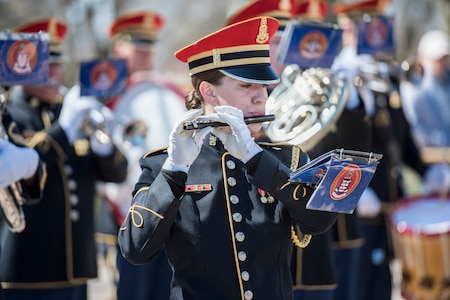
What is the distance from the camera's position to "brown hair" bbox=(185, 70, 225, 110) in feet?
14.6

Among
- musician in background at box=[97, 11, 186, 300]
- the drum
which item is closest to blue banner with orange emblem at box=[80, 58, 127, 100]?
musician in background at box=[97, 11, 186, 300]

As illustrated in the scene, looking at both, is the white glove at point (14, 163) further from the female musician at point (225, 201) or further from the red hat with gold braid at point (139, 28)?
the red hat with gold braid at point (139, 28)

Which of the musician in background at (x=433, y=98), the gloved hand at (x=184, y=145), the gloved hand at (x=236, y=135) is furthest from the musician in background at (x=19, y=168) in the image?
the musician in background at (x=433, y=98)

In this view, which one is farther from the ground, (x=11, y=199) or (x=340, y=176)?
(x=340, y=176)

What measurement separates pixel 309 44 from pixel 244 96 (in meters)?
1.77

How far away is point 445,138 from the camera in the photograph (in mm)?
10703

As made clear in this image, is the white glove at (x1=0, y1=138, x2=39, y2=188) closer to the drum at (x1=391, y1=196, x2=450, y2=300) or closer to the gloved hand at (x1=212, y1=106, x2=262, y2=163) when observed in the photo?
the gloved hand at (x1=212, y1=106, x2=262, y2=163)

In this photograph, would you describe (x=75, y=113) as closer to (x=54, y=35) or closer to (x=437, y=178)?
(x=54, y=35)

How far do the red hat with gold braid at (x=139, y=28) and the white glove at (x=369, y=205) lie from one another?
2057mm

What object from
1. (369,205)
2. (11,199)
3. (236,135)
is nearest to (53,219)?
(11,199)

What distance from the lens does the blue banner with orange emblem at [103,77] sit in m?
7.28

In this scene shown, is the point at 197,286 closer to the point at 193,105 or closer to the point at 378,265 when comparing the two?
the point at 193,105

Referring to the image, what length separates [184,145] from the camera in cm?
424

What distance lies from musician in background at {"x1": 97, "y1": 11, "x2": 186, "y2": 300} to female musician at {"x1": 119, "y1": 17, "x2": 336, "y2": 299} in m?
3.24
